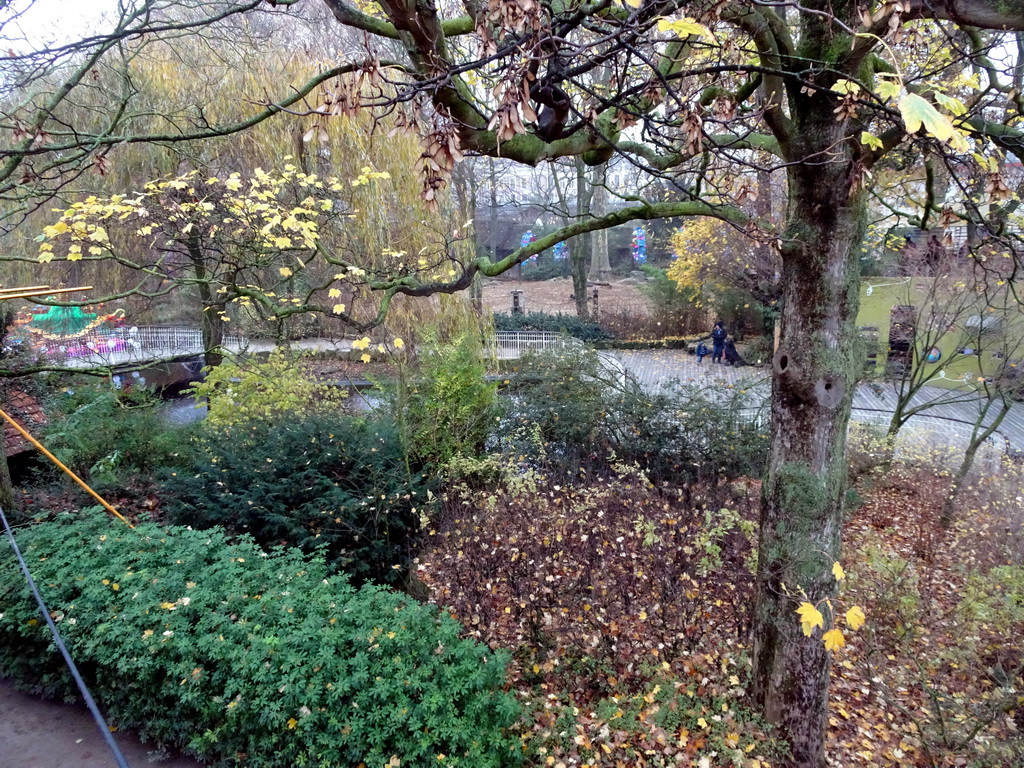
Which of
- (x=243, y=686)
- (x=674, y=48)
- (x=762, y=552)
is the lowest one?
(x=243, y=686)

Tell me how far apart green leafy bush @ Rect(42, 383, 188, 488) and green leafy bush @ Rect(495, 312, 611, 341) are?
14659mm

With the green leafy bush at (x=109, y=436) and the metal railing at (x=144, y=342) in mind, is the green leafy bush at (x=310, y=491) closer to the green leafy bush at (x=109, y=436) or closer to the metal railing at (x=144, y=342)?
the green leafy bush at (x=109, y=436)

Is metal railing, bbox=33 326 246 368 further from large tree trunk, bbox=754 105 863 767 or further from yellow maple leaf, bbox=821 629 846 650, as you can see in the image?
yellow maple leaf, bbox=821 629 846 650

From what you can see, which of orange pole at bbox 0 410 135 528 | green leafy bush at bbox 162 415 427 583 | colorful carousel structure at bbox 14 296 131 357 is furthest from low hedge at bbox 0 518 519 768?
colorful carousel structure at bbox 14 296 131 357

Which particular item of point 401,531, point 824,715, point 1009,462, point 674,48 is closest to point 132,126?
point 401,531

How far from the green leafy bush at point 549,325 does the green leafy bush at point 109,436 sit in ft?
48.1

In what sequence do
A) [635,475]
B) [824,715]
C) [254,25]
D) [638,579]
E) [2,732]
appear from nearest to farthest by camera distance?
[824,715] < [2,732] < [638,579] < [635,475] < [254,25]

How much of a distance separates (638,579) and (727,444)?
3590 millimetres

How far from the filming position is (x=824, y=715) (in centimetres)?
387

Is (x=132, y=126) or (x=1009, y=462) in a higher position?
(x=132, y=126)

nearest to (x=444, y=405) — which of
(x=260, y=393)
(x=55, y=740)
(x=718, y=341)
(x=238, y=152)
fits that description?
(x=260, y=393)

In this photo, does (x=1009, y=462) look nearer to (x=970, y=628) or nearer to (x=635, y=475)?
(x=970, y=628)

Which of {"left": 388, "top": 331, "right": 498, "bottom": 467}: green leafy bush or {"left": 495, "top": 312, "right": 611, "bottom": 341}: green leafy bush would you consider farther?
{"left": 495, "top": 312, "right": 611, "bottom": 341}: green leafy bush

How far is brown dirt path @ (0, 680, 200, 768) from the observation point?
4.03m
